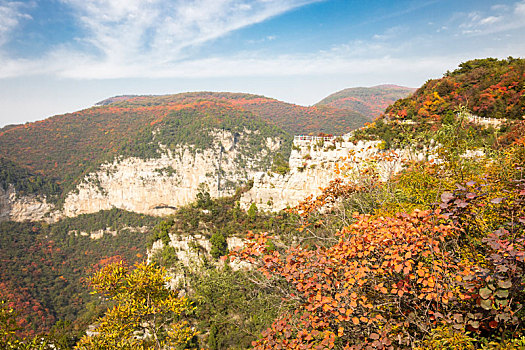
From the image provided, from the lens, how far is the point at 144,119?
327ft

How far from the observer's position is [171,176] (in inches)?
3187

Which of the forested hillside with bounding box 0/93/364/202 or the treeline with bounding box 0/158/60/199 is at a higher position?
the forested hillside with bounding box 0/93/364/202

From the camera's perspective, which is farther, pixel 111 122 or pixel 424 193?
pixel 111 122

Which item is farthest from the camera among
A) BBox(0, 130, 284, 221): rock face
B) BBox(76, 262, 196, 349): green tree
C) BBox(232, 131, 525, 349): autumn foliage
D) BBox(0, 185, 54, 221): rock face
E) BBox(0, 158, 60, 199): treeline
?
BBox(0, 130, 284, 221): rock face

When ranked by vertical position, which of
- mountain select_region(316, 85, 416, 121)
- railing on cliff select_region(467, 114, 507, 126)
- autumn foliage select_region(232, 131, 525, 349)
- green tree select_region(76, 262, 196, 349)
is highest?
mountain select_region(316, 85, 416, 121)

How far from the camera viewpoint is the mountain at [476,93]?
19500mm

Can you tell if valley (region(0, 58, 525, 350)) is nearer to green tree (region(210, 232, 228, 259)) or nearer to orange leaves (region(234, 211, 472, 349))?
orange leaves (region(234, 211, 472, 349))

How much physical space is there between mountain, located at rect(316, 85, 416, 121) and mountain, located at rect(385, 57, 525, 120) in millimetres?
110026

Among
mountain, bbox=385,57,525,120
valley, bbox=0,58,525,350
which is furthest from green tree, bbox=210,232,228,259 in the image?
mountain, bbox=385,57,525,120

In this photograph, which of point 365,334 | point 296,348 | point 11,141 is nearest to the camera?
point 296,348

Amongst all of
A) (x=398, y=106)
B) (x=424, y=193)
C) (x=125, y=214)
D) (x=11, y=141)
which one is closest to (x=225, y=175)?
(x=125, y=214)

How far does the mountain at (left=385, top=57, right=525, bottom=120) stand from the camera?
64.0 ft

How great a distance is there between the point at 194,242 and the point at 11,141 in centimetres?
9067

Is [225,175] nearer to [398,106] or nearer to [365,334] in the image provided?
[398,106]
